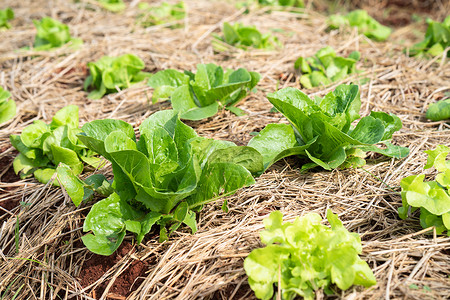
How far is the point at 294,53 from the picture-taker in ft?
11.2

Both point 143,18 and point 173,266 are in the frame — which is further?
point 143,18

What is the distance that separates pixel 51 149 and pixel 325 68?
6.89 ft

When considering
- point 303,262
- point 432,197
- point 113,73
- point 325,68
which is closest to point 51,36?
point 113,73

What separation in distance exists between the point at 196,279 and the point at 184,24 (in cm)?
316

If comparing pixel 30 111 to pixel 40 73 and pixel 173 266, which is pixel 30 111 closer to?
pixel 40 73

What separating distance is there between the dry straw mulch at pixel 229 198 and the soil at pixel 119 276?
0.02 metres

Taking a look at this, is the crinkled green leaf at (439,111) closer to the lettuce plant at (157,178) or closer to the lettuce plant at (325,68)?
the lettuce plant at (325,68)

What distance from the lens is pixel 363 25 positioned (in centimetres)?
396

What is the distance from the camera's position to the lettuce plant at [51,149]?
2.21 meters

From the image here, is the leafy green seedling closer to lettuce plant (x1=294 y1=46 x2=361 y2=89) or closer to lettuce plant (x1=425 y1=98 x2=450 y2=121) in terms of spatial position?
lettuce plant (x1=294 y1=46 x2=361 y2=89)

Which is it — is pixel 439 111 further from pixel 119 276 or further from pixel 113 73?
pixel 113 73

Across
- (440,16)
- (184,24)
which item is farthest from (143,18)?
(440,16)

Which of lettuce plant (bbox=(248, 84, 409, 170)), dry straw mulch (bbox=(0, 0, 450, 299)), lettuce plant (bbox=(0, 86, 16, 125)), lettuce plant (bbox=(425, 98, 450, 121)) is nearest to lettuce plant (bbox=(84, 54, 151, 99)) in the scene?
dry straw mulch (bbox=(0, 0, 450, 299))

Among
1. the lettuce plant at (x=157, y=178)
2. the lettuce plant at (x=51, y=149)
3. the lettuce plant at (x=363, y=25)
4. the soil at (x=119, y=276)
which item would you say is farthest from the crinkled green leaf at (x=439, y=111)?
the lettuce plant at (x=51, y=149)
